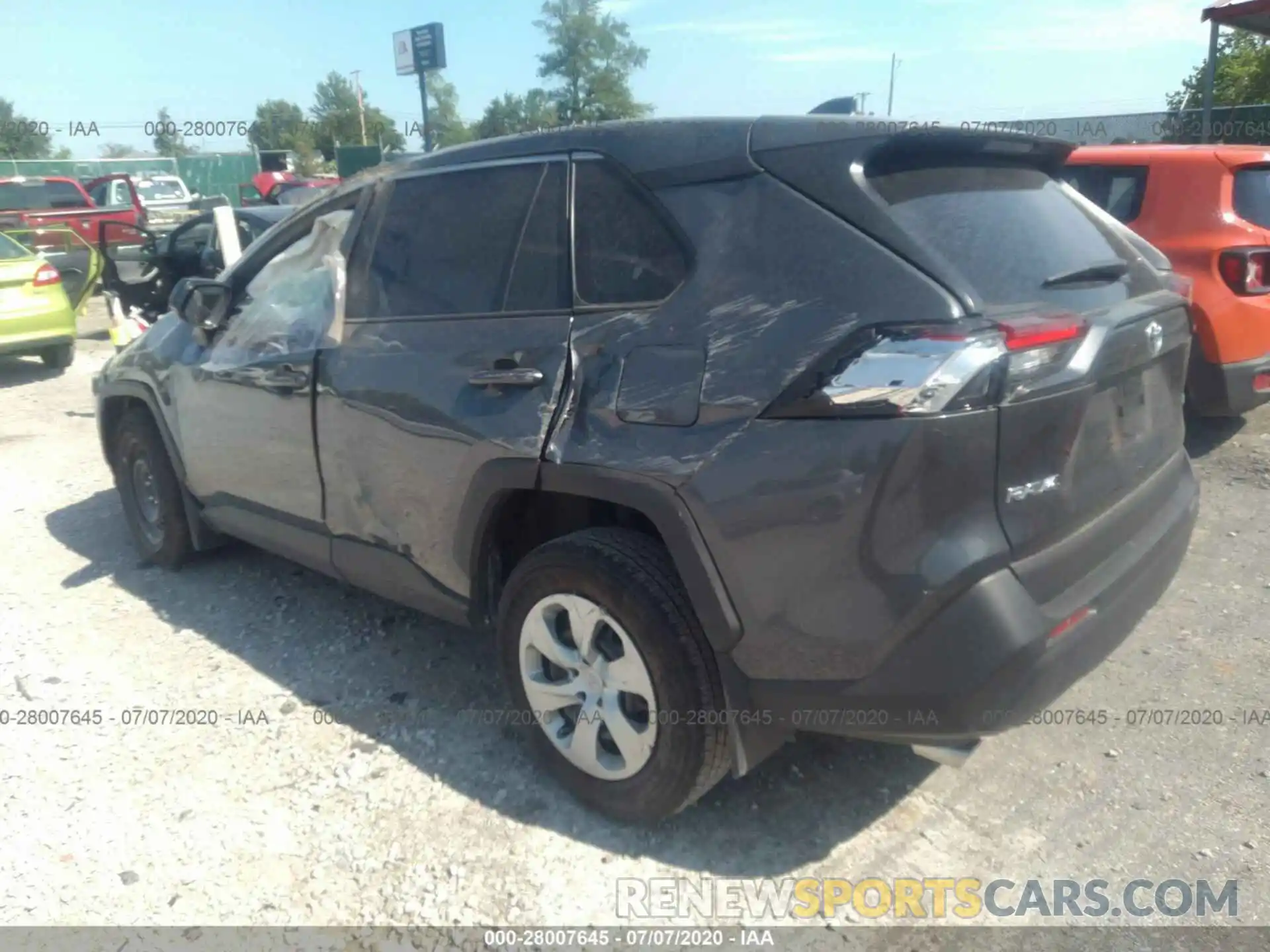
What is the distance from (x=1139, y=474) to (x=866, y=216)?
105cm

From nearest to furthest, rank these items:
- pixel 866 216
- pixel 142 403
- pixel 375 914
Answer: pixel 866 216, pixel 375 914, pixel 142 403

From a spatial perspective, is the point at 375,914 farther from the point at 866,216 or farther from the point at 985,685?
the point at 866,216

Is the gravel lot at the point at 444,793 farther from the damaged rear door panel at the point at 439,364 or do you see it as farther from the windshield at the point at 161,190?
the windshield at the point at 161,190

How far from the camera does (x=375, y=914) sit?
255cm

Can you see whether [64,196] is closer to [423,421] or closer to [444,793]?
[423,421]

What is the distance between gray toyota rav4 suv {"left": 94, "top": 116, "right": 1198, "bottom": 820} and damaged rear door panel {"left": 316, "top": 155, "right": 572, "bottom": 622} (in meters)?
0.01

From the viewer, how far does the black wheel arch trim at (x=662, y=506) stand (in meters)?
2.39

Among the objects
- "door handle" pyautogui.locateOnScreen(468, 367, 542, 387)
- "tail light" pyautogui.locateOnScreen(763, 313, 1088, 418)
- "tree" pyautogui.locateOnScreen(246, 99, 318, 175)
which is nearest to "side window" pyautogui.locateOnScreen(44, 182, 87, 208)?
"door handle" pyautogui.locateOnScreen(468, 367, 542, 387)

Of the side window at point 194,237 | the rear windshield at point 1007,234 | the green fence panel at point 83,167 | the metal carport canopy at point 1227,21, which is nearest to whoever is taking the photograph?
the rear windshield at point 1007,234

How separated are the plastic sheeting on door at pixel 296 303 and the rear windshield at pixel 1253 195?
4.63 m

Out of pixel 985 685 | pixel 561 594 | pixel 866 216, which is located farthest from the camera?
pixel 561 594

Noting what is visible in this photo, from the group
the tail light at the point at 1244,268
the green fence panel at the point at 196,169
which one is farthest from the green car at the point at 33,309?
the green fence panel at the point at 196,169

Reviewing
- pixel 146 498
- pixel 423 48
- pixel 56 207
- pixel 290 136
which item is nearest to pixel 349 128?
pixel 290 136

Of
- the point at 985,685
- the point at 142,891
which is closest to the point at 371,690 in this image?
the point at 142,891
